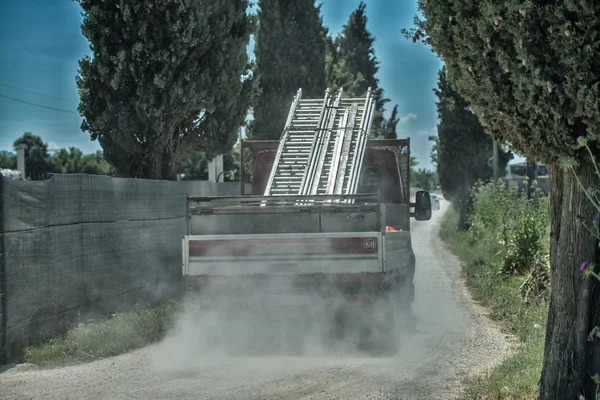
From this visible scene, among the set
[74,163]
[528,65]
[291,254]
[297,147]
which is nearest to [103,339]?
[291,254]

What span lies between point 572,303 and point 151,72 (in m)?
10.1

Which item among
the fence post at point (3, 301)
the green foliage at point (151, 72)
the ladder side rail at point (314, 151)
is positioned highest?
the green foliage at point (151, 72)

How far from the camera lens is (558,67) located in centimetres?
478

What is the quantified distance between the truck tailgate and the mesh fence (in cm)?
213

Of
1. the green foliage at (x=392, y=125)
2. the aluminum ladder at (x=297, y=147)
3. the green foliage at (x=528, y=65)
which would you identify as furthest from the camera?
the green foliage at (x=392, y=125)

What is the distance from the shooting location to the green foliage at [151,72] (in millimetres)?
13422

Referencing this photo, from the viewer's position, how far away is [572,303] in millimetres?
5355

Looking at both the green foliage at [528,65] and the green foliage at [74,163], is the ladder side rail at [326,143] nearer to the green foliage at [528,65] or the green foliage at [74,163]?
the green foliage at [528,65]

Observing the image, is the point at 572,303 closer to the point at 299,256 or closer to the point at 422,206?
the point at 299,256

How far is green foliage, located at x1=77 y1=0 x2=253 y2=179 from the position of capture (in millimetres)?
13422

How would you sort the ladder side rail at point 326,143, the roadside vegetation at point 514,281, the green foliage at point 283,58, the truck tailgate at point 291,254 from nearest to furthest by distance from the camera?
the roadside vegetation at point 514,281
the truck tailgate at point 291,254
the ladder side rail at point 326,143
the green foliage at point 283,58

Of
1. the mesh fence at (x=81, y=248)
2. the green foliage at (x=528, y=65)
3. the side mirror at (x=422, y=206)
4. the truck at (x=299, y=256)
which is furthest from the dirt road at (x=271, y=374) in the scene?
the green foliage at (x=528, y=65)

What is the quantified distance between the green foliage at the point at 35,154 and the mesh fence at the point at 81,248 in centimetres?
6755

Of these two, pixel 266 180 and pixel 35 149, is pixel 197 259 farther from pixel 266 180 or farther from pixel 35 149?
pixel 35 149
